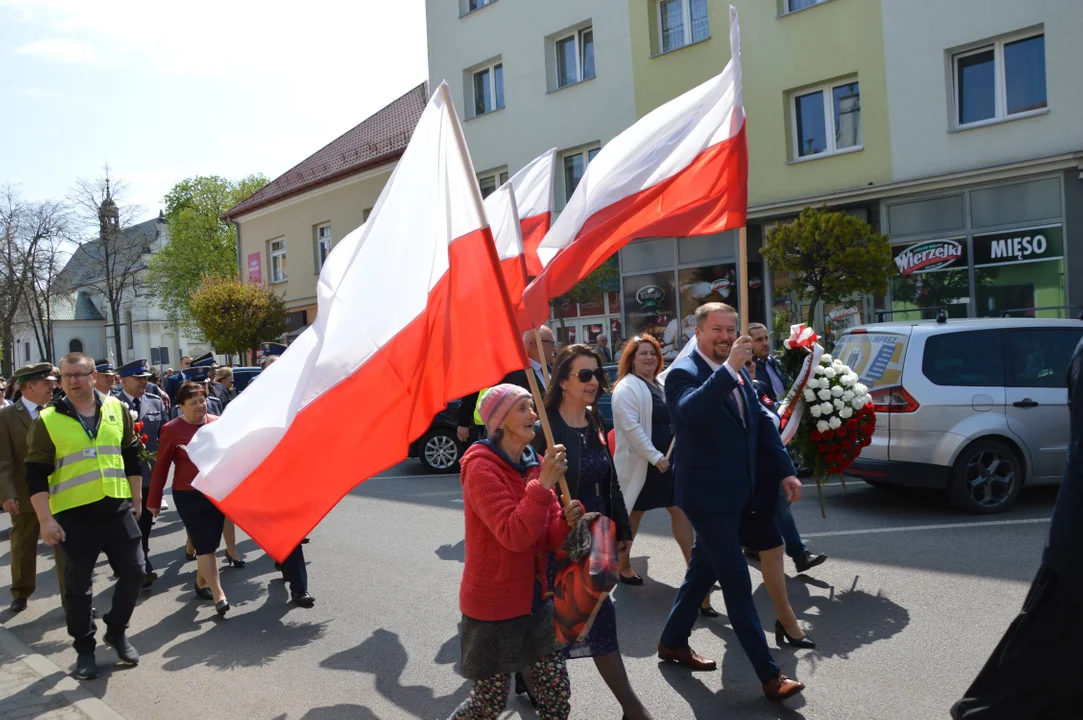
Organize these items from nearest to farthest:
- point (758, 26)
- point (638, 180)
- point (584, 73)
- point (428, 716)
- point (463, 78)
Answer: point (428, 716) < point (638, 180) < point (758, 26) < point (584, 73) < point (463, 78)

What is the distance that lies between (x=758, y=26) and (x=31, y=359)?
295ft

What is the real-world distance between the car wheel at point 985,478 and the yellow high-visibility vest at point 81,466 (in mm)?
6863

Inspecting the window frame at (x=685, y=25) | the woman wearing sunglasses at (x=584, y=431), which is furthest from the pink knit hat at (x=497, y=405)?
the window frame at (x=685, y=25)

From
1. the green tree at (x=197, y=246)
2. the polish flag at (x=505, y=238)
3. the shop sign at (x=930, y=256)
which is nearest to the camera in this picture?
the polish flag at (x=505, y=238)

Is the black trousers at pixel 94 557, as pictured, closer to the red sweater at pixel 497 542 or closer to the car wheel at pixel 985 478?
the red sweater at pixel 497 542

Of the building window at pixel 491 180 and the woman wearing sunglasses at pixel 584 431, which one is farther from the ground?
the building window at pixel 491 180

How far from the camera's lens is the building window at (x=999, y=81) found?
15562 millimetres

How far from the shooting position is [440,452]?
13570mm

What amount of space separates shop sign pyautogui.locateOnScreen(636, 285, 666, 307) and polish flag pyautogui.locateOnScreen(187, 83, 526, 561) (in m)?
17.6

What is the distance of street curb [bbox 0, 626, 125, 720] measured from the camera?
492 cm

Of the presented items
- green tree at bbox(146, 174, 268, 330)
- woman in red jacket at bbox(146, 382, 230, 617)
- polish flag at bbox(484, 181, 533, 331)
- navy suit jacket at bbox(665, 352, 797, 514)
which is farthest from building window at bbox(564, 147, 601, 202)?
green tree at bbox(146, 174, 268, 330)

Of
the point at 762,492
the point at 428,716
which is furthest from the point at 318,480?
the point at 762,492

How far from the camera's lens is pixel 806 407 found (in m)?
6.74

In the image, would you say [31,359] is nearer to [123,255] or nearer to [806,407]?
[123,255]
